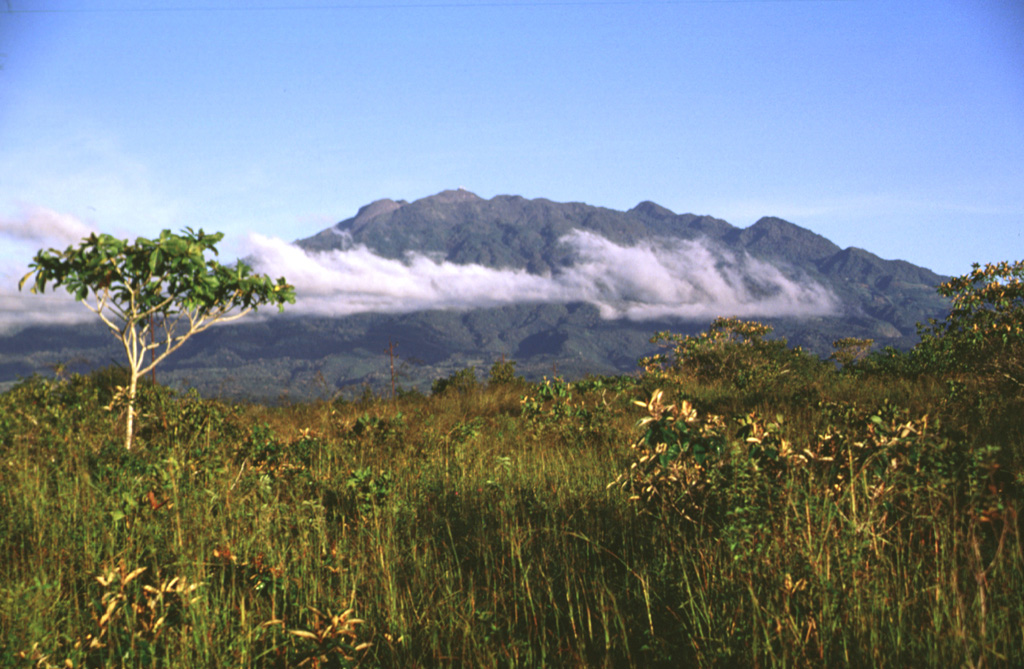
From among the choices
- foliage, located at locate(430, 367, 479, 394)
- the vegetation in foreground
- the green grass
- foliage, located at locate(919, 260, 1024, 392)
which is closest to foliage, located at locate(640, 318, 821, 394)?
foliage, located at locate(919, 260, 1024, 392)

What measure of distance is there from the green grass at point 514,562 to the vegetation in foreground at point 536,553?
0.02m

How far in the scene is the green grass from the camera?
2748mm

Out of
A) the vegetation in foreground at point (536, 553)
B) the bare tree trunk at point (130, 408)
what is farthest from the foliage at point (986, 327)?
the bare tree trunk at point (130, 408)

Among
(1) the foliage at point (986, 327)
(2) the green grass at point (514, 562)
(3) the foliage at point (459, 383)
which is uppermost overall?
(1) the foliage at point (986, 327)

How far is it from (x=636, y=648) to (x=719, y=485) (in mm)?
1172

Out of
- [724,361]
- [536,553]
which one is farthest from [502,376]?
[536,553]

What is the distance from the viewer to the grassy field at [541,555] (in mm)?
2766

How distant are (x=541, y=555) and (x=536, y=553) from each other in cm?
8

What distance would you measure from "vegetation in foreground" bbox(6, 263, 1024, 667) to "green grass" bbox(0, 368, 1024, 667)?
0.02 meters

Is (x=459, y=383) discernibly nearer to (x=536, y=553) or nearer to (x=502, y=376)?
(x=502, y=376)

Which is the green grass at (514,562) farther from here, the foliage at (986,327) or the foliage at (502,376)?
the foliage at (502,376)

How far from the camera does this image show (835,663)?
2566 mm

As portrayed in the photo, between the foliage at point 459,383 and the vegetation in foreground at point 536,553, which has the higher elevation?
the vegetation in foreground at point 536,553

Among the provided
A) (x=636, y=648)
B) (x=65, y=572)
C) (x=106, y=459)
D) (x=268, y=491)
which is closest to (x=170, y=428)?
(x=106, y=459)
